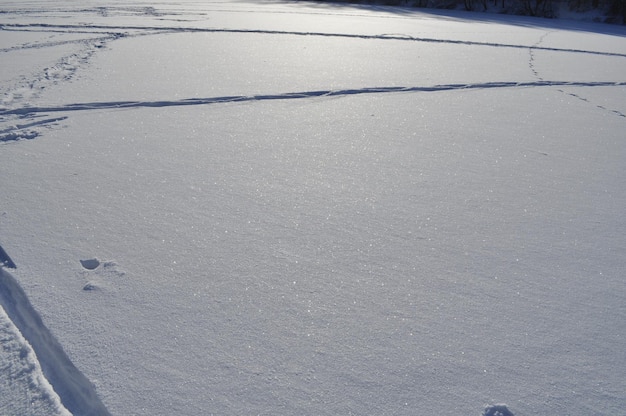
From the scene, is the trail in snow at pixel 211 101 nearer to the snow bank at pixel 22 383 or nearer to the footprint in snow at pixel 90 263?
the footprint in snow at pixel 90 263

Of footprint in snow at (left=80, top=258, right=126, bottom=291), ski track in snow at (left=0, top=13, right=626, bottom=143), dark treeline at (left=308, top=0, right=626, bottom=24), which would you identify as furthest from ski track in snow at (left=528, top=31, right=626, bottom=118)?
dark treeline at (left=308, top=0, right=626, bottom=24)

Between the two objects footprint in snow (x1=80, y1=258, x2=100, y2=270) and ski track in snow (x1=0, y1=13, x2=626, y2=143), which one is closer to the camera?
footprint in snow (x1=80, y1=258, x2=100, y2=270)

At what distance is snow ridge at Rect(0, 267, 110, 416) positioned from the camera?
0.97 metres

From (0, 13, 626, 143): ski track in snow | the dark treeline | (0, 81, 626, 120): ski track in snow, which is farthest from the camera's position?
the dark treeline

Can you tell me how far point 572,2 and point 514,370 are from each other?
11.5m

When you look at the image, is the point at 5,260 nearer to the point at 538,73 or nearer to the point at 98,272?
the point at 98,272

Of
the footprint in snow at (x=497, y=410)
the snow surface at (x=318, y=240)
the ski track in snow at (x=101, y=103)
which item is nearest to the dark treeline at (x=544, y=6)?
the ski track in snow at (x=101, y=103)

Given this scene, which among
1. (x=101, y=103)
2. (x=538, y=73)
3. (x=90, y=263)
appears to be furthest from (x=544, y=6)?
(x=90, y=263)

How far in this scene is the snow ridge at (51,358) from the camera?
0.97 metres

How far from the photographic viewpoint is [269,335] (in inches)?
44.8

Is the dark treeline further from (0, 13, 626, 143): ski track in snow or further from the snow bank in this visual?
the snow bank

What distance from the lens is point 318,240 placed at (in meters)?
1.51

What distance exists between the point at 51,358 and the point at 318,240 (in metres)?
0.73

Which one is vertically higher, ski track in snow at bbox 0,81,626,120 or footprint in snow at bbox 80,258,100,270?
ski track in snow at bbox 0,81,626,120
